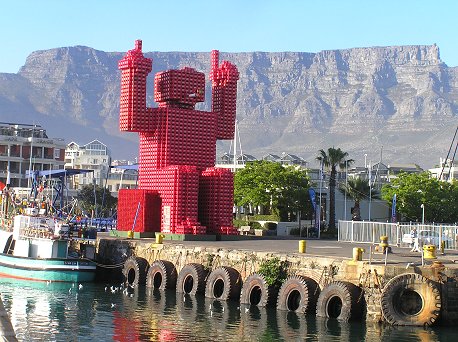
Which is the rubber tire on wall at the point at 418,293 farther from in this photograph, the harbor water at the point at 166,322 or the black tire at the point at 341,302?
the black tire at the point at 341,302

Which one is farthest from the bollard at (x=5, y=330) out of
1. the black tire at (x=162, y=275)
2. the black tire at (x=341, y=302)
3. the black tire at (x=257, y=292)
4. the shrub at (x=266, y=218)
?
the shrub at (x=266, y=218)

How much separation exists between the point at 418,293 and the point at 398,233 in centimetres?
2160

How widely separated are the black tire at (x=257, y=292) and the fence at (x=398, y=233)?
13.8 meters

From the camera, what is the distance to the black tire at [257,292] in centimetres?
4594

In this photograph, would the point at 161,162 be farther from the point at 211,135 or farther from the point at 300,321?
the point at 300,321

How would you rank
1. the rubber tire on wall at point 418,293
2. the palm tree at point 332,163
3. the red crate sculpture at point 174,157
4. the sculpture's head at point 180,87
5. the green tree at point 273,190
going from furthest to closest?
the green tree at point 273,190
the palm tree at point 332,163
the sculpture's head at point 180,87
the red crate sculpture at point 174,157
the rubber tire on wall at point 418,293

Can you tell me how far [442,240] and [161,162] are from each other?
78.1 feet

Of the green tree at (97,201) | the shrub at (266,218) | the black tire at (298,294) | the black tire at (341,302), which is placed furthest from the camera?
the green tree at (97,201)

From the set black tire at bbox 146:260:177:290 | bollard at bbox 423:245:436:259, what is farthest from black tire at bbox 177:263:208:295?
bollard at bbox 423:245:436:259

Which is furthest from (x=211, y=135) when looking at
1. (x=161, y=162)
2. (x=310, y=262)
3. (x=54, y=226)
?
(x=310, y=262)

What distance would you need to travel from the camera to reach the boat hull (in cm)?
5628

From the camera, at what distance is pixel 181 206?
68312 mm

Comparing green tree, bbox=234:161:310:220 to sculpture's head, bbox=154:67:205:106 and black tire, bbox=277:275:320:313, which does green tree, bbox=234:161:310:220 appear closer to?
sculpture's head, bbox=154:67:205:106

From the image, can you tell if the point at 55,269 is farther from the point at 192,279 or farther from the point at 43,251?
the point at 192,279
